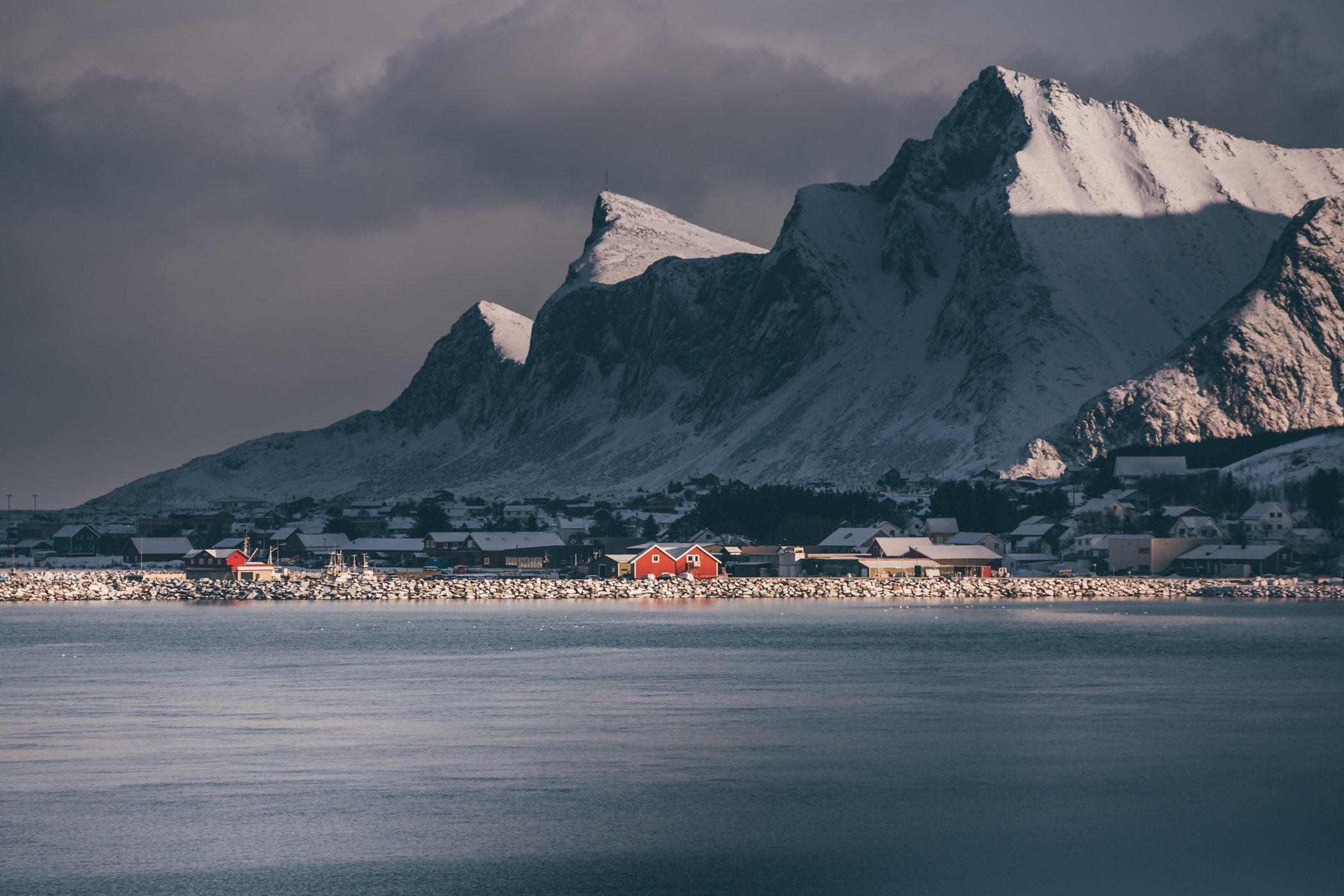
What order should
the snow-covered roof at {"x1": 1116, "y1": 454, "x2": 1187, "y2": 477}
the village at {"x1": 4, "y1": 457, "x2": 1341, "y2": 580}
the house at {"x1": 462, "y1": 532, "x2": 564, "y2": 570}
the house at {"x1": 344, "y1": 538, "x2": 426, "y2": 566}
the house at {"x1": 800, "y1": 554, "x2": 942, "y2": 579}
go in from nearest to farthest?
the house at {"x1": 800, "y1": 554, "x2": 942, "y2": 579}
the village at {"x1": 4, "y1": 457, "x2": 1341, "y2": 580}
the house at {"x1": 462, "y1": 532, "x2": 564, "y2": 570}
the house at {"x1": 344, "y1": 538, "x2": 426, "y2": 566}
the snow-covered roof at {"x1": 1116, "y1": 454, "x2": 1187, "y2": 477}

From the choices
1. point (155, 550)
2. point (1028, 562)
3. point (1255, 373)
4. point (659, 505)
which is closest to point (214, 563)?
point (155, 550)

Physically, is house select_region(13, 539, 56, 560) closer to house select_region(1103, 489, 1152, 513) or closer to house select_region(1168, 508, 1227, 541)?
house select_region(1103, 489, 1152, 513)

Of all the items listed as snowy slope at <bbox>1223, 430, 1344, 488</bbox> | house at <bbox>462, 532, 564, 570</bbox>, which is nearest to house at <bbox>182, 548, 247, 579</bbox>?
house at <bbox>462, 532, 564, 570</bbox>

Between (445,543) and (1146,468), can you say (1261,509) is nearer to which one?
(1146,468)

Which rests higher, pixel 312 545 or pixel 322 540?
pixel 322 540

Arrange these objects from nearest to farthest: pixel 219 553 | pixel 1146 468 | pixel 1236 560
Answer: pixel 1236 560
pixel 219 553
pixel 1146 468
